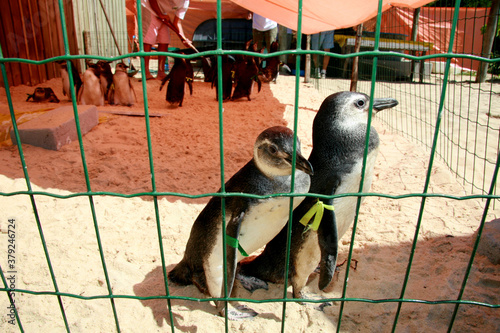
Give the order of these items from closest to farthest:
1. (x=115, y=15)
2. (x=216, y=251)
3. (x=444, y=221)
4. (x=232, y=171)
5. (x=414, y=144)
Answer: (x=216, y=251), (x=444, y=221), (x=232, y=171), (x=414, y=144), (x=115, y=15)

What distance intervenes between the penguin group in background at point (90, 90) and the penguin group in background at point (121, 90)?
0.76 feet

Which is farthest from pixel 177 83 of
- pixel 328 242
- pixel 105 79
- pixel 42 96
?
pixel 328 242

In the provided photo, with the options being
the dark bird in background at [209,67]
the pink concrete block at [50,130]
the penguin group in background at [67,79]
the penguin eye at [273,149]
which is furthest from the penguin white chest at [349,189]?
the dark bird in background at [209,67]

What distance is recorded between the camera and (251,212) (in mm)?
1599

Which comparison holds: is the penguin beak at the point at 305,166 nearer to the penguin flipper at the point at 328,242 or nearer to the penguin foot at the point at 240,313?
the penguin flipper at the point at 328,242

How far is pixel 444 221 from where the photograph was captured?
105 inches

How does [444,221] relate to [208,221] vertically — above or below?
below

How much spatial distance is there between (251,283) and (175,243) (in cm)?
69

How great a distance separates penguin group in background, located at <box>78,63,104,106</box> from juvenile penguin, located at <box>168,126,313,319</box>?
4.75 m

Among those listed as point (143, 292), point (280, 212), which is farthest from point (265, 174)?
point (143, 292)

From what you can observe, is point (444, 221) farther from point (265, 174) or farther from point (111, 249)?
point (111, 249)

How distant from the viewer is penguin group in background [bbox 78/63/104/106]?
5.72m

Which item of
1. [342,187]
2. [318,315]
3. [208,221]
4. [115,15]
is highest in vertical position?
[115,15]

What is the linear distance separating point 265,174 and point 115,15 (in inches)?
431
